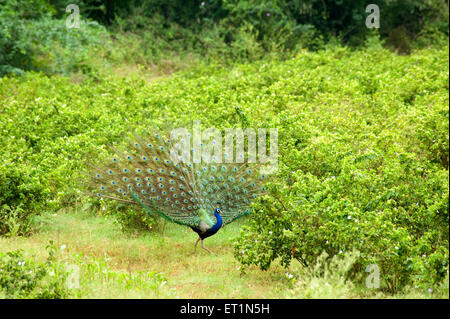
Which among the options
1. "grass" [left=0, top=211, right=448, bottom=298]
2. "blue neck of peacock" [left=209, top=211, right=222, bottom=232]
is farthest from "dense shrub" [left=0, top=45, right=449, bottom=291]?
"blue neck of peacock" [left=209, top=211, right=222, bottom=232]

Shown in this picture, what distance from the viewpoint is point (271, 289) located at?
21.0 feet

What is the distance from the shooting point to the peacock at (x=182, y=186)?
7.78 metres

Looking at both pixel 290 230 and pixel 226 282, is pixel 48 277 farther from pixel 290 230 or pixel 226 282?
pixel 290 230

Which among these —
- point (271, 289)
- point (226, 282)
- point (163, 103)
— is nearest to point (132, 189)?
point (226, 282)

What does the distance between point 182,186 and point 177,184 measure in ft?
0.28

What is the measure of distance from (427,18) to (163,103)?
15575 millimetres

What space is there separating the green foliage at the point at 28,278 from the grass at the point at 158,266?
0.64 ft

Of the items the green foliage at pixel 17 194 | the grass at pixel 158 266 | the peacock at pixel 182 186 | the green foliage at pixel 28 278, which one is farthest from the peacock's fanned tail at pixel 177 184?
the green foliage at pixel 28 278

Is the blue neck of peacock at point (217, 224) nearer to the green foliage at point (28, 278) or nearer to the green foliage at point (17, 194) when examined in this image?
the green foliage at point (28, 278)

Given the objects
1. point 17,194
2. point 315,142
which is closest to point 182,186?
point 315,142

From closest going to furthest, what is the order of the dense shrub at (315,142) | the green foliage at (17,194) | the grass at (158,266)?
the grass at (158,266) < the dense shrub at (315,142) < the green foliage at (17,194)

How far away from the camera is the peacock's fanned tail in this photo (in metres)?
7.80

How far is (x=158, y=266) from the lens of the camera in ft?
24.6

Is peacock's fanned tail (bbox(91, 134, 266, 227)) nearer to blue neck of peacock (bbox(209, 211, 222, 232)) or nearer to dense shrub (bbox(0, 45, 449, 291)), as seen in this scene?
blue neck of peacock (bbox(209, 211, 222, 232))
